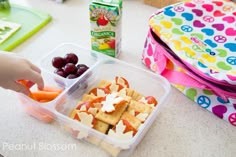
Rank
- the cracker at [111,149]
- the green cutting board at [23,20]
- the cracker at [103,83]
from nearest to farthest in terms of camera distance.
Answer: the cracker at [111,149] < the cracker at [103,83] < the green cutting board at [23,20]

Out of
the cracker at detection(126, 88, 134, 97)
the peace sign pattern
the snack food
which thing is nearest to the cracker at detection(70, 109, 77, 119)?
the snack food

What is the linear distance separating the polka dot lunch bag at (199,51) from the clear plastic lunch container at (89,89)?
0.05m

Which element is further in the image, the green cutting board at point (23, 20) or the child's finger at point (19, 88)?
the green cutting board at point (23, 20)

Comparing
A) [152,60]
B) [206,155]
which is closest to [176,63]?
[152,60]

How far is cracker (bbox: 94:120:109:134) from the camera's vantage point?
48 centimetres

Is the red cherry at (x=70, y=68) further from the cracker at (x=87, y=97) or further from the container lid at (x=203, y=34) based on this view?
the container lid at (x=203, y=34)

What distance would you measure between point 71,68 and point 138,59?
7.0 inches

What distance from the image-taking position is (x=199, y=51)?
56 centimetres

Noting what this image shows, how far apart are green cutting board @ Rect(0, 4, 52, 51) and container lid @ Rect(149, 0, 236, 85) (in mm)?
329

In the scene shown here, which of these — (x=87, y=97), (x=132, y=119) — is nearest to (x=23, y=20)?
(x=87, y=97)

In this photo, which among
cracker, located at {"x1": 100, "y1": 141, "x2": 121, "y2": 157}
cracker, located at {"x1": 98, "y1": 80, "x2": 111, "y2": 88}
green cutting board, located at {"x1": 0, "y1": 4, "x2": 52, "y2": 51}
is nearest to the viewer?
cracker, located at {"x1": 100, "y1": 141, "x2": 121, "y2": 157}

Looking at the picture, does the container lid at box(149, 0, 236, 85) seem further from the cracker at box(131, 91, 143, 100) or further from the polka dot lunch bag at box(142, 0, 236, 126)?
the cracker at box(131, 91, 143, 100)

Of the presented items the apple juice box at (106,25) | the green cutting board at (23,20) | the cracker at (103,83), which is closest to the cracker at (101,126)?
the cracker at (103,83)

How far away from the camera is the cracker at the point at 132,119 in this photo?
0.47 m
